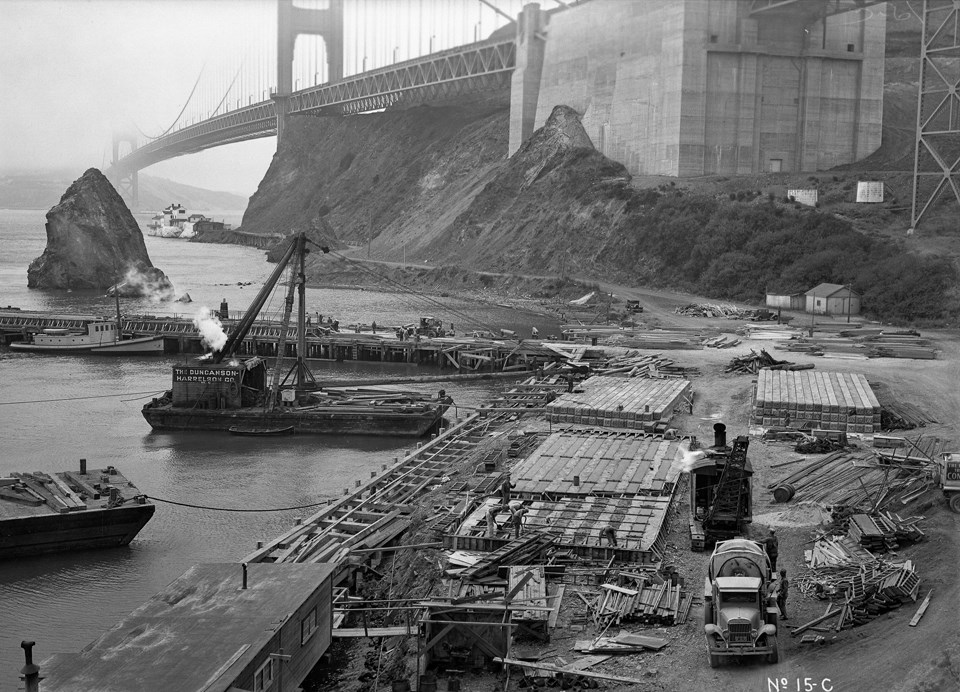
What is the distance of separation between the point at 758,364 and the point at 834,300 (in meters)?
20.8

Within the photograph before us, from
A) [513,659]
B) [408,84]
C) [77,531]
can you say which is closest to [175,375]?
[77,531]

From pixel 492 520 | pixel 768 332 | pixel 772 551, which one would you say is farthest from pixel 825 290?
pixel 772 551

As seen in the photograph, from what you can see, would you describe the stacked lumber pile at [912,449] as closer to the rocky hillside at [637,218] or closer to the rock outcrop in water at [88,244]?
the rocky hillside at [637,218]

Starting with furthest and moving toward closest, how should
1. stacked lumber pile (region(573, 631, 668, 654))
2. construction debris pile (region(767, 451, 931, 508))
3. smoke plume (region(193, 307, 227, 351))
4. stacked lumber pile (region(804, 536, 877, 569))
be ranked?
smoke plume (region(193, 307, 227, 351)) → construction debris pile (region(767, 451, 931, 508)) → stacked lumber pile (region(804, 536, 877, 569)) → stacked lumber pile (region(573, 631, 668, 654))

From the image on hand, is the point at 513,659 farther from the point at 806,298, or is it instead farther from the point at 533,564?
the point at 806,298

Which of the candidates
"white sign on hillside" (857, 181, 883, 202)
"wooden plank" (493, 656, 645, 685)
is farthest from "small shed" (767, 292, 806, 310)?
"wooden plank" (493, 656, 645, 685)

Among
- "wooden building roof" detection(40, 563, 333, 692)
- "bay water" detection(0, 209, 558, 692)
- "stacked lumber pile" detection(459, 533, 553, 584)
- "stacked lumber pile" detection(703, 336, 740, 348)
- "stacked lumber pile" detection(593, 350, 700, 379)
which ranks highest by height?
"stacked lumber pile" detection(703, 336, 740, 348)

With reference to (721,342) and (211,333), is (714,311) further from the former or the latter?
(211,333)

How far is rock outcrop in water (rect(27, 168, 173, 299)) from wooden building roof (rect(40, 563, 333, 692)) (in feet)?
310

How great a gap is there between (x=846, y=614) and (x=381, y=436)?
26.3 m

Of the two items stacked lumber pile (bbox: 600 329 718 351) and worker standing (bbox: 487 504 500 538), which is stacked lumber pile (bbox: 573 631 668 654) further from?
stacked lumber pile (bbox: 600 329 718 351)

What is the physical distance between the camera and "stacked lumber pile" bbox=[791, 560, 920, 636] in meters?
18.7

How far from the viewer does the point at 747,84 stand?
284 ft

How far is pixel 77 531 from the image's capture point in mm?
28484
